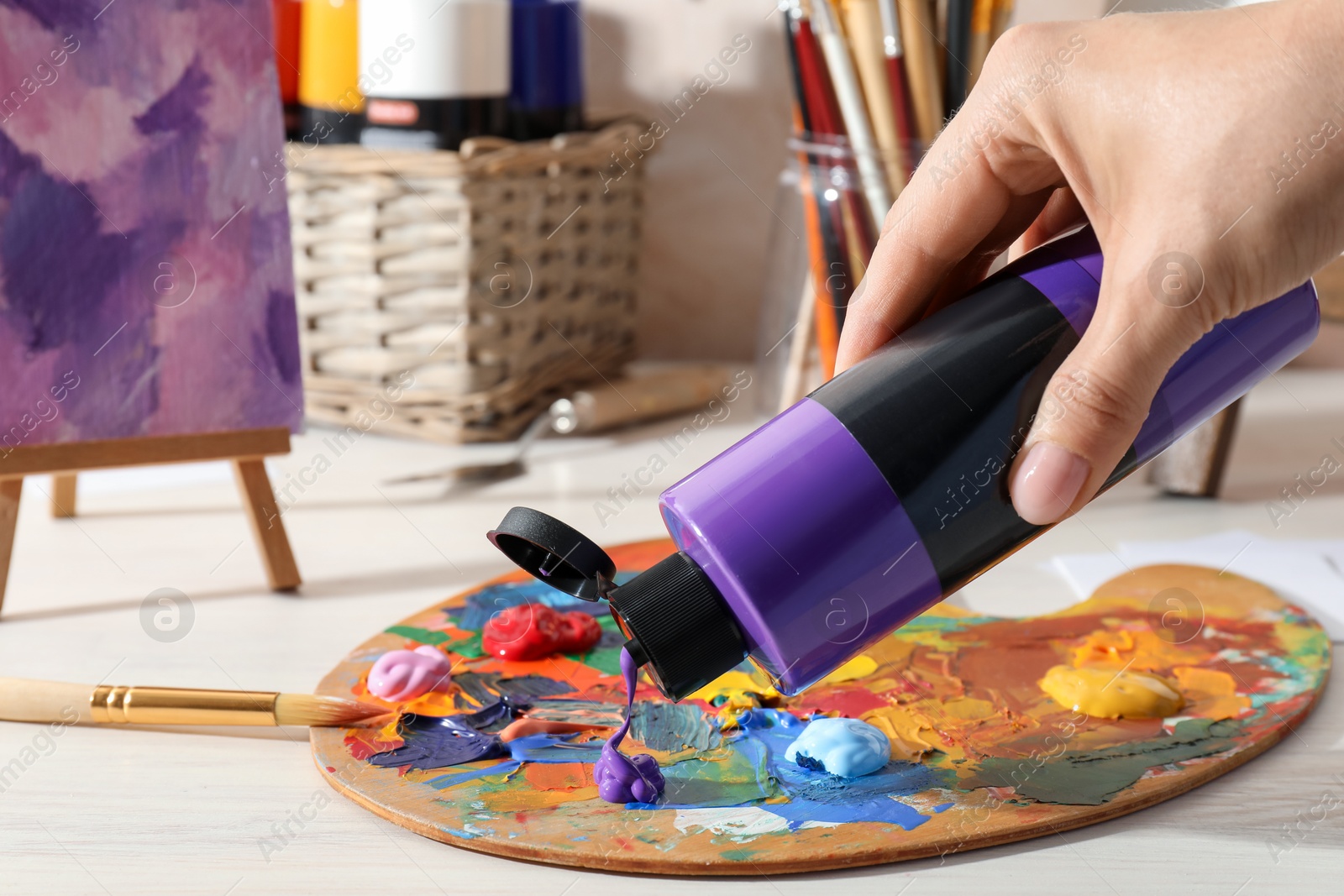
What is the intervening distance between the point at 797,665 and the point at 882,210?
38cm

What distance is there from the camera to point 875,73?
0.70m

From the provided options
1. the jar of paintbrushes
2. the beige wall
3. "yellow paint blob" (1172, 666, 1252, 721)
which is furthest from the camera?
the beige wall

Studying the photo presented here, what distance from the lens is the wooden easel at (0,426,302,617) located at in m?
0.55

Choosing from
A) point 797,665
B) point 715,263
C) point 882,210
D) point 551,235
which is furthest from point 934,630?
point 715,263

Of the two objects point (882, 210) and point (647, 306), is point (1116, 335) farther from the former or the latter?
point (647, 306)

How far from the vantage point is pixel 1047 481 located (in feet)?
1.31

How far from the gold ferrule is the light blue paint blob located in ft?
0.64

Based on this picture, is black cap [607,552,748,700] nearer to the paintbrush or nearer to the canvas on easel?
the paintbrush

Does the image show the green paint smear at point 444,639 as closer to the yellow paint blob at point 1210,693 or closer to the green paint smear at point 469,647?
the green paint smear at point 469,647

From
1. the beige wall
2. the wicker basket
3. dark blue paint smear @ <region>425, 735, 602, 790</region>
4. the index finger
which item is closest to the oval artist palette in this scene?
dark blue paint smear @ <region>425, 735, 602, 790</region>

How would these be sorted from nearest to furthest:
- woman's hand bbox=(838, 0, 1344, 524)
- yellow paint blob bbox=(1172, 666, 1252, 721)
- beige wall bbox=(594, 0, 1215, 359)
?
woman's hand bbox=(838, 0, 1344, 524)
yellow paint blob bbox=(1172, 666, 1252, 721)
beige wall bbox=(594, 0, 1215, 359)

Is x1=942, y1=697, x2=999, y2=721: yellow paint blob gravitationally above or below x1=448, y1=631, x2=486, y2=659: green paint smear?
above

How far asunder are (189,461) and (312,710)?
190 mm

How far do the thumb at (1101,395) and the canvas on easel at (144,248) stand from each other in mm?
362
